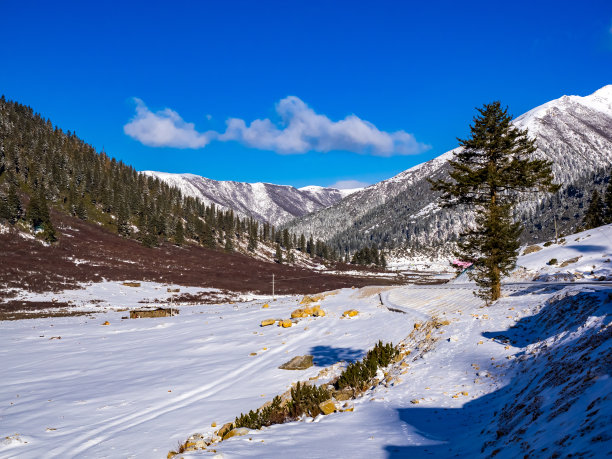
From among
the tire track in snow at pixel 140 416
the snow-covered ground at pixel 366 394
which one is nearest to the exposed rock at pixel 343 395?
the snow-covered ground at pixel 366 394

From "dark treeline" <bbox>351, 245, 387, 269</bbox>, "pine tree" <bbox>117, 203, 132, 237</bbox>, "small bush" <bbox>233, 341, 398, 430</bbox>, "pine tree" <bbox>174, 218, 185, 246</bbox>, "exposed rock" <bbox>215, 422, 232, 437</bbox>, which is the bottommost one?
"exposed rock" <bbox>215, 422, 232, 437</bbox>

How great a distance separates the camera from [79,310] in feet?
148

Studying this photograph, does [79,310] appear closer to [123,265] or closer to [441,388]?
[123,265]

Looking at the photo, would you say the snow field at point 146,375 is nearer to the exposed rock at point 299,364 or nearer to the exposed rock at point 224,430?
the exposed rock at point 299,364

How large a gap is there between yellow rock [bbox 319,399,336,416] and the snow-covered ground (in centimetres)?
30

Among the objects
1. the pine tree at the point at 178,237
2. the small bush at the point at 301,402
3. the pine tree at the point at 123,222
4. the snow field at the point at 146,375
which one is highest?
the pine tree at the point at 123,222

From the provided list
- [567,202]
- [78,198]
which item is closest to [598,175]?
[567,202]

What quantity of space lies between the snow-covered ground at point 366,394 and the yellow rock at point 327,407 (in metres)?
0.30

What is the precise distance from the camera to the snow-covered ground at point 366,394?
6722mm

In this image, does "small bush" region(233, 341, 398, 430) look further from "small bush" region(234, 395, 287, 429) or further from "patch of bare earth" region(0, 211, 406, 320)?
"patch of bare earth" region(0, 211, 406, 320)

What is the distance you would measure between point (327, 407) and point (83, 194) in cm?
12525

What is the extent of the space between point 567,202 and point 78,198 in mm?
219390

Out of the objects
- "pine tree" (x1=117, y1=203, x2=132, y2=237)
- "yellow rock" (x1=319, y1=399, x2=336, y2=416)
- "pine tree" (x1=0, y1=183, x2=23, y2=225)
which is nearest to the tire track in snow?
"yellow rock" (x1=319, y1=399, x2=336, y2=416)

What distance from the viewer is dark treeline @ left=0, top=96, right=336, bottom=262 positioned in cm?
8775
